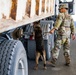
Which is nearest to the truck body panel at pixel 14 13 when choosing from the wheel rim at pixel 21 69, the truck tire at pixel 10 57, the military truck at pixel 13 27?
the military truck at pixel 13 27

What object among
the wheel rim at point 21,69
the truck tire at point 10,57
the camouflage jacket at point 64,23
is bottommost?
the wheel rim at point 21,69

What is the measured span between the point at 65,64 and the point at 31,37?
51.2 inches

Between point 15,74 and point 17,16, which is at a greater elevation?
point 17,16

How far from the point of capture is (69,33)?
6.92 meters

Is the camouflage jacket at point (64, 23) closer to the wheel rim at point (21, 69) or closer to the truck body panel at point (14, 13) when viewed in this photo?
the truck body panel at point (14, 13)

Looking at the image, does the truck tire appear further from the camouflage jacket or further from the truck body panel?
the camouflage jacket

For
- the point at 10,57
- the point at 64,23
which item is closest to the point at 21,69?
the point at 10,57

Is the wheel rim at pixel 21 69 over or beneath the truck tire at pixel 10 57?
beneath

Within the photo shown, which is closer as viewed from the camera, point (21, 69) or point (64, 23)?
point (21, 69)

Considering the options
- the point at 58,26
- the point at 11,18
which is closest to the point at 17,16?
the point at 11,18

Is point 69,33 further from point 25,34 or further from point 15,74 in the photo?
point 15,74

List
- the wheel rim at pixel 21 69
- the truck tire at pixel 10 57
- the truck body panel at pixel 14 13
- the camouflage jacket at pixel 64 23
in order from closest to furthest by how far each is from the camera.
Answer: the truck body panel at pixel 14 13
the truck tire at pixel 10 57
the wheel rim at pixel 21 69
the camouflage jacket at pixel 64 23

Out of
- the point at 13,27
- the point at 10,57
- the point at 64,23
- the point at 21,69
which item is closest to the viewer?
the point at 13,27

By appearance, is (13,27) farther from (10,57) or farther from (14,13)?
(10,57)
